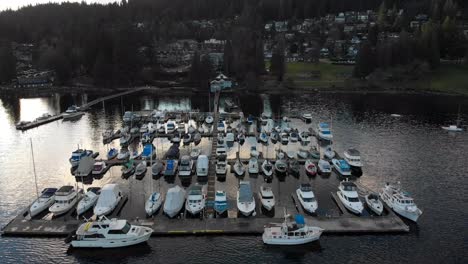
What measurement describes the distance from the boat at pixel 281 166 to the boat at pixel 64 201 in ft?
85.9

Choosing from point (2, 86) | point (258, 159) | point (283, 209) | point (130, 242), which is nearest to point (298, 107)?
point (258, 159)

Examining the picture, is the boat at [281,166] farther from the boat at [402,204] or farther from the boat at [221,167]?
the boat at [402,204]

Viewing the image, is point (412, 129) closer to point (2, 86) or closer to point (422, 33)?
point (422, 33)

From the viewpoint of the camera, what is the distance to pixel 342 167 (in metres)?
55.2

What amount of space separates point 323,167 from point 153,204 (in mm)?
25153

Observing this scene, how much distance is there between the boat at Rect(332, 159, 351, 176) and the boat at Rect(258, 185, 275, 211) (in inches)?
520

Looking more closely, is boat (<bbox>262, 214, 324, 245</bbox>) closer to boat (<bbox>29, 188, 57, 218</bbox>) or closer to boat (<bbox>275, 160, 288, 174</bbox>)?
boat (<bbox>275, 160, 288, 174</bbox>)

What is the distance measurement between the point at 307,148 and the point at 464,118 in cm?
4697

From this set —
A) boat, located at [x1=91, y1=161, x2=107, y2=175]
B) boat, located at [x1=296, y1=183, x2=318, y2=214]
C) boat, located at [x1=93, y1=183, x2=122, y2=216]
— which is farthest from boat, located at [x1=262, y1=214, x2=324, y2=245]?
boat, located at [x1=91, y1=161, x2=107, y2=175]

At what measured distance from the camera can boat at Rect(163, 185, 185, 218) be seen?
41.9 metres

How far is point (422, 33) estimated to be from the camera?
156 m

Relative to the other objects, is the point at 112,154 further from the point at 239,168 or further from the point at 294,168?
the point at 294,168

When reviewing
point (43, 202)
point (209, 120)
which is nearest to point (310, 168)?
point (43, 202)

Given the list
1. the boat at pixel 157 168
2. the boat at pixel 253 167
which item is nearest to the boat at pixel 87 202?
the boat at pixel 157 168
